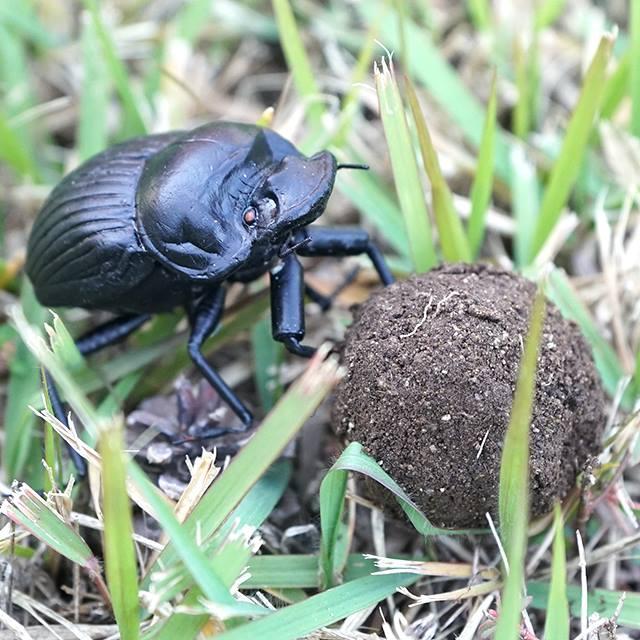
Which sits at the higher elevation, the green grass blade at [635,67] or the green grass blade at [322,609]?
the green grass blade at [635,67]

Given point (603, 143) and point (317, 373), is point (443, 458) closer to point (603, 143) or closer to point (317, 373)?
point (317, 373)

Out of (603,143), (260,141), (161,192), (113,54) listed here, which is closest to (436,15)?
(603,143)

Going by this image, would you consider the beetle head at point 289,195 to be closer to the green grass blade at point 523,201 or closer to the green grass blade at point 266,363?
the green grass blade at point 266,363

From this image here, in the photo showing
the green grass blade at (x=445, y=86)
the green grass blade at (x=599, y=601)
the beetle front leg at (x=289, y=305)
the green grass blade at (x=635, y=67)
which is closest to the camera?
the green grass blade at (x=599, y=601)

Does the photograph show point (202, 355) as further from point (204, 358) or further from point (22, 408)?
point (22, 408)

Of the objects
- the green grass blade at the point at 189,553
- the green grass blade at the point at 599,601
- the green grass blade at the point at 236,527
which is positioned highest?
the green grass blade at the point at 189,553

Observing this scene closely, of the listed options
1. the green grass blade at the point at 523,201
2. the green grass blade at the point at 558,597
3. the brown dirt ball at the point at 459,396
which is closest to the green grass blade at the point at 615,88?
the green grass blade at the point at 523,201

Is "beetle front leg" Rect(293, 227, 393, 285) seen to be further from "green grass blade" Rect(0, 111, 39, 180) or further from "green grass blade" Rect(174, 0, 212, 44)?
"green grass blade" Rect(174, 0, 212, 44)
